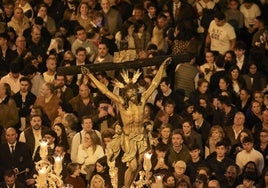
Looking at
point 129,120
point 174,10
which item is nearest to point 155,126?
point 174,10

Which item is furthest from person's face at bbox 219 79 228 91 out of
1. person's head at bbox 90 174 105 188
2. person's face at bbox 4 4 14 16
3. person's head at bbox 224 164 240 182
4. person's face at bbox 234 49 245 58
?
person's face at bbox 4 4 14 16

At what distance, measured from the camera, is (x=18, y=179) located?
19.9 m

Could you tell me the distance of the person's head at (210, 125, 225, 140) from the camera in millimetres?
20797

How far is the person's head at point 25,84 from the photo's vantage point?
72.6ft

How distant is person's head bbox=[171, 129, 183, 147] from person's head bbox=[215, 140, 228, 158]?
0.55 metres

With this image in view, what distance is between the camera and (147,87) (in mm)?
20625

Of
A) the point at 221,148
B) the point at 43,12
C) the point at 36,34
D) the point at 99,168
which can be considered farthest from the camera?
the point at 43,12

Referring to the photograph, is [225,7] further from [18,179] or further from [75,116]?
[18,179]

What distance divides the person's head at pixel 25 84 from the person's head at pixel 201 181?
405cm

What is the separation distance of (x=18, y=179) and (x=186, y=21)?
5896mm

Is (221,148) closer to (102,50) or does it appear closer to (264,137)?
(264,137)

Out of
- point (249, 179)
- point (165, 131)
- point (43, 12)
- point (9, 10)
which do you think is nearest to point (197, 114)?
point (165, 131)

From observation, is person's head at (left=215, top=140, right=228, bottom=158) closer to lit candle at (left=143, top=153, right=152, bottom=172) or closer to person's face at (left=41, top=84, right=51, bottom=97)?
person's face at (left=41, top=84, right=51, bottom=97)

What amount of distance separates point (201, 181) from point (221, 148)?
1.13m
